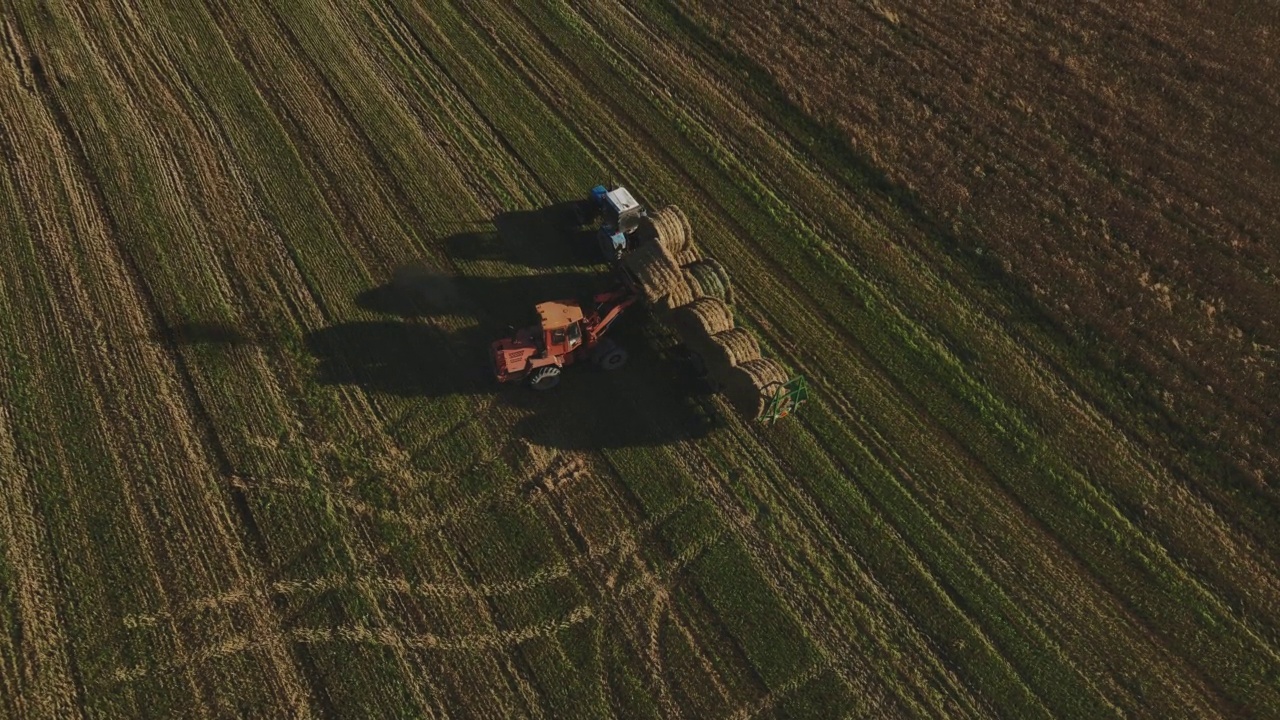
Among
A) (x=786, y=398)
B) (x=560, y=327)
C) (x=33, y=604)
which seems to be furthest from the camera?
(x=786, y=398)

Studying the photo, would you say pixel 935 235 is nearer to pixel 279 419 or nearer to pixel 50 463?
pixel 279 419

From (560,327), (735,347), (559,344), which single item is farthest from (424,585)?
(735,347)

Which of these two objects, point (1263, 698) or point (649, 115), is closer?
point (1263, 698)

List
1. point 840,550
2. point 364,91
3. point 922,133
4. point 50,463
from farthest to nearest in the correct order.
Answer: point 922,133 → point 364,91 → point 840,550 → point 50,463

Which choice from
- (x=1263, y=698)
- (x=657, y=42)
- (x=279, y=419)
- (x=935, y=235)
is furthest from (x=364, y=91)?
(x=1263, y=698)

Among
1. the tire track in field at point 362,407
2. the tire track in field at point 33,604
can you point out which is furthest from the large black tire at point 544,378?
the tire track in field at point 33,604

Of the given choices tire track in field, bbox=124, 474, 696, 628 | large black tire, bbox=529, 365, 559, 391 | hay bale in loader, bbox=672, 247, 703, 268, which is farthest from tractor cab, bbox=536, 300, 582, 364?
tire track in field, bbox=124, 474, 696, 628

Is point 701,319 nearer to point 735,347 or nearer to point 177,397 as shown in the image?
point 735,347
